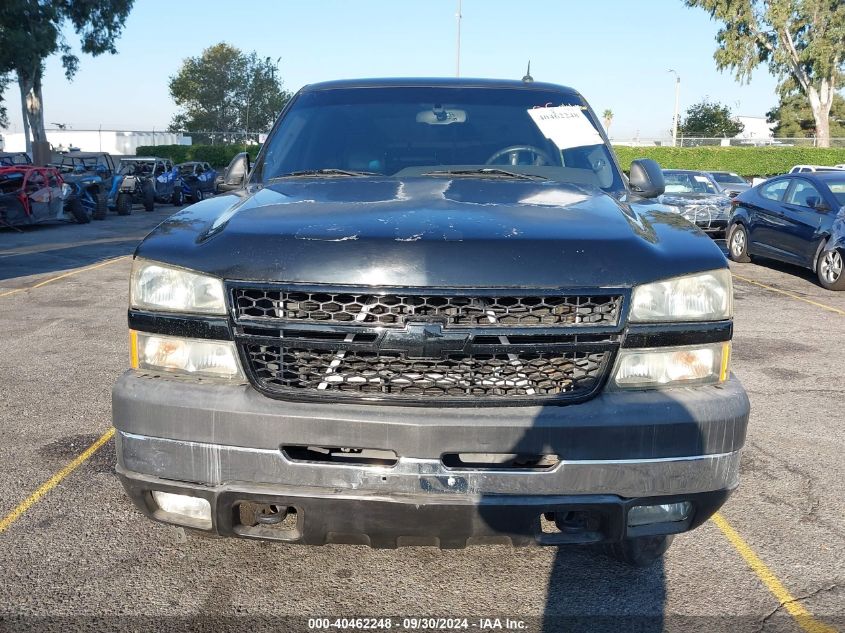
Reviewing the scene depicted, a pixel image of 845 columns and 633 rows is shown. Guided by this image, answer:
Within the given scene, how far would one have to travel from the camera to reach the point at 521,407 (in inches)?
93.6

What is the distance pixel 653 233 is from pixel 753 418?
9.33ft

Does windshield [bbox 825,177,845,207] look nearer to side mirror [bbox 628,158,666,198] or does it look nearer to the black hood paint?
side mirror [bbox 628,158,666,198]

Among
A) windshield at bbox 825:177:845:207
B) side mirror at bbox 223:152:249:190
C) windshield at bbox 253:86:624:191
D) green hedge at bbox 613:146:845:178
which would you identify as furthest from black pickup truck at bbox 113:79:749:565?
green hedge at bbox 613:146:845:178

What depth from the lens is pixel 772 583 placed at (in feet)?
9.87

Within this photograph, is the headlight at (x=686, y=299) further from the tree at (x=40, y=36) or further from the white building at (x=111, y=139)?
the white building at (x=111, y=139)

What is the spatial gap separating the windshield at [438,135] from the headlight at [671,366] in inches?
50.8

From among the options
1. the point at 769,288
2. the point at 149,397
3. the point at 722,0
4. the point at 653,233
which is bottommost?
the point at 769,288

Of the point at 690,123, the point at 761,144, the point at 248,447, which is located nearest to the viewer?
the point at 248,447

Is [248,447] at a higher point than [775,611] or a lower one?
higher

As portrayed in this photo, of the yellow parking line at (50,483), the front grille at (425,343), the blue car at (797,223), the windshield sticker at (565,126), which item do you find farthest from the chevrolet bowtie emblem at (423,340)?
the blue car at (797,223)

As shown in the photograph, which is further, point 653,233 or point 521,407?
point 653,233

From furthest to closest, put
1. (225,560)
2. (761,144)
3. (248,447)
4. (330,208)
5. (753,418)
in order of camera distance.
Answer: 1. (761,144)
2. (753,418)
3. (225,560)
4. (330,208)
5. (248,447)

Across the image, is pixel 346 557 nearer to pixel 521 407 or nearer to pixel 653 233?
pixel 521 407

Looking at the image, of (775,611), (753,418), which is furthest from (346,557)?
(753,418)
